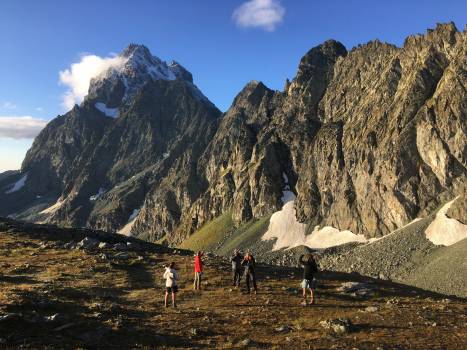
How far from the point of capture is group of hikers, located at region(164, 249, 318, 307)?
28.1 meters

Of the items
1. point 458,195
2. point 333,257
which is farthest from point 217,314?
point 458,195

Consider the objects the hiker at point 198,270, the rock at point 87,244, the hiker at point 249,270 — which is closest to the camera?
the hiker at point 249,270

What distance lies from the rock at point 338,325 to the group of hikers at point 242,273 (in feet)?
15.4

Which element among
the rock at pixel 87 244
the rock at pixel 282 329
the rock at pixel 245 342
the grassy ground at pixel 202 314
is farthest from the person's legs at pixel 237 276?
the rock at pixel 87 244

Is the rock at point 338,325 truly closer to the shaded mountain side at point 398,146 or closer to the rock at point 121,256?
the rock at point 121,256

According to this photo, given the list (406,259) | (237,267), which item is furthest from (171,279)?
(406,259)

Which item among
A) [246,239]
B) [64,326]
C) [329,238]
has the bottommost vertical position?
[64,326]

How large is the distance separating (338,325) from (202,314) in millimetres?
7859

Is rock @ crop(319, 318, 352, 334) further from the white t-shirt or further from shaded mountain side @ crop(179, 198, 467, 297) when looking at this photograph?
shaded mountain side @ crop(179, 198, 467, 297)

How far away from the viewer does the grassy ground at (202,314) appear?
68.0 feet

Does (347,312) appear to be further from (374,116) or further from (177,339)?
(374,116)

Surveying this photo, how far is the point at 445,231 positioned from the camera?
122125 millimetres

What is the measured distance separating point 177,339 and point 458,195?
446 feet

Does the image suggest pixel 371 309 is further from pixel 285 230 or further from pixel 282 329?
pixel 285 230
